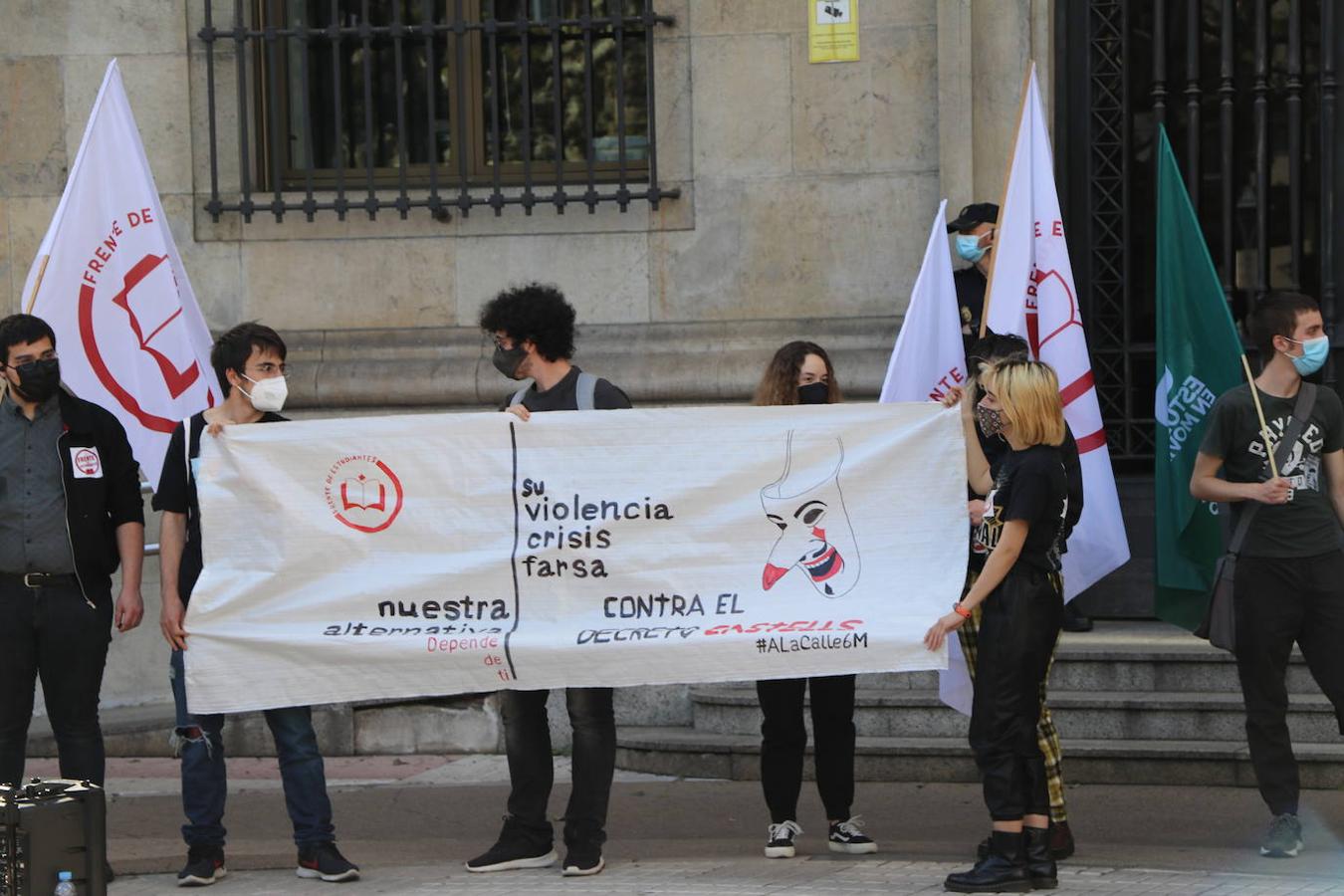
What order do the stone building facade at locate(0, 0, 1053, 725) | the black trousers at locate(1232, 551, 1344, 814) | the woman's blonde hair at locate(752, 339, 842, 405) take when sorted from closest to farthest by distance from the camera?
the black trousers at locate(1232, 551, 1344, 814)
the woman's blonde hair at locate(752, 339, 842, 405)
the stone building facade at locate(0, 0, 1053, 725)

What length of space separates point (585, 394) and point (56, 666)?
1988 mm

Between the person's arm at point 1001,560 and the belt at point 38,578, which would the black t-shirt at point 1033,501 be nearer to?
the person's arm at point 1001,560

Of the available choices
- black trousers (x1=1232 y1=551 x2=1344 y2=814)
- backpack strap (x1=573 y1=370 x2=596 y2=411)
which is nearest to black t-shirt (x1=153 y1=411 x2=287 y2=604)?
backpack strap (x1=573 y1=370 x2=596 y2=411)

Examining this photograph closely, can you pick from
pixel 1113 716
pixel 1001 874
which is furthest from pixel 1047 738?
pixel 1113 716

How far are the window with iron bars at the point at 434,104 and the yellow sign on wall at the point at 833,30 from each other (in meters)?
0.70

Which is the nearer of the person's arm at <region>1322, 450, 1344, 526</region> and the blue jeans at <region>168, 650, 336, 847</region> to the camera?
the blue jeans at <region>168, 650, 336, 847</region>

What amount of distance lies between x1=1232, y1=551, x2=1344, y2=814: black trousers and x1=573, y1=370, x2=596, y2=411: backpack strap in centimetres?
229

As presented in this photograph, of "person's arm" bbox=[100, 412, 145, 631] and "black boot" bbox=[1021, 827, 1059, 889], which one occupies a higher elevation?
"person's arm" bbox=[100, 412, 145, 631]

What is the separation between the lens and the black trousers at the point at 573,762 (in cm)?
664

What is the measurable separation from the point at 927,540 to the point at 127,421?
11.2ft

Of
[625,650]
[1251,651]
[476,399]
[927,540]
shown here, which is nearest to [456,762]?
[476,399]

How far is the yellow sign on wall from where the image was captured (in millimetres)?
9234

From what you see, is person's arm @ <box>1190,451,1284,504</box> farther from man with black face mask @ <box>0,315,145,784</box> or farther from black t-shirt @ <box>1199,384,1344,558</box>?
man with black face mask @ <box>0,315,145,784</box>

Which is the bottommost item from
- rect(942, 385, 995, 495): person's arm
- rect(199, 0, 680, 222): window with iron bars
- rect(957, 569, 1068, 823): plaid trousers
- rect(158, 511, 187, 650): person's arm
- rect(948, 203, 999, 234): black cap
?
rect(957, 569, 1068, 823): plaid trousers
